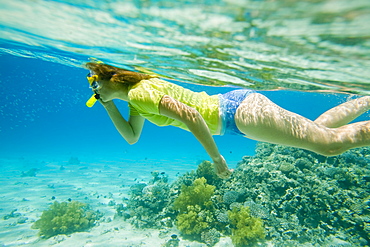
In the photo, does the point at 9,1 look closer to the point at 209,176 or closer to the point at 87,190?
the point at 209,176

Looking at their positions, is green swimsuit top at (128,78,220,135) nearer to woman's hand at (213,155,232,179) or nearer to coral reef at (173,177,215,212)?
woman's hand at (213,155,232,179)

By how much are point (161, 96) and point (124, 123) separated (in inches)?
61.4

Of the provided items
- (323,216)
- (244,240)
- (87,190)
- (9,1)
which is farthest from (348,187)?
(87,190)

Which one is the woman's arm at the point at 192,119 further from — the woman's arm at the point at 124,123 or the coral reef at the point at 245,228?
the coral reef at the point at 245,228

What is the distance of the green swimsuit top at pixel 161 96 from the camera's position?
2.47 m

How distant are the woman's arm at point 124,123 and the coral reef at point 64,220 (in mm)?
6478

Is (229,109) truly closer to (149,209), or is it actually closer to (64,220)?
(149,209)

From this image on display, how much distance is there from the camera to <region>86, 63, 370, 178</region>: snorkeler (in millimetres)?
2395

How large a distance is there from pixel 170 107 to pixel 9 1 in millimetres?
4527

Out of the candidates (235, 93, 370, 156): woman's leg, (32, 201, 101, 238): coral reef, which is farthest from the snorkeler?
(32, 201, 101, 238): coral reef

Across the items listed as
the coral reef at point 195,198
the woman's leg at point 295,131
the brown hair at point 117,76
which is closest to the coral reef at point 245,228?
the coral reef at point 195,198

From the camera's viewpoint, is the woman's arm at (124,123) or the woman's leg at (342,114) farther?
the woman's arm at (124,123)

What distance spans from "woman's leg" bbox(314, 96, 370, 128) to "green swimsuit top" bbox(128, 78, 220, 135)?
1901mm

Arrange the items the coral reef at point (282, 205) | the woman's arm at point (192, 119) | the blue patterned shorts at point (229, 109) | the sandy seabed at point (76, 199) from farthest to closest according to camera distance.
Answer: the sandy seabed at point (76, 199) < the coral reef at point (282, 205) < the blue patterned shorts at point (229, 109) < the woman's arm at point (192, 119)
